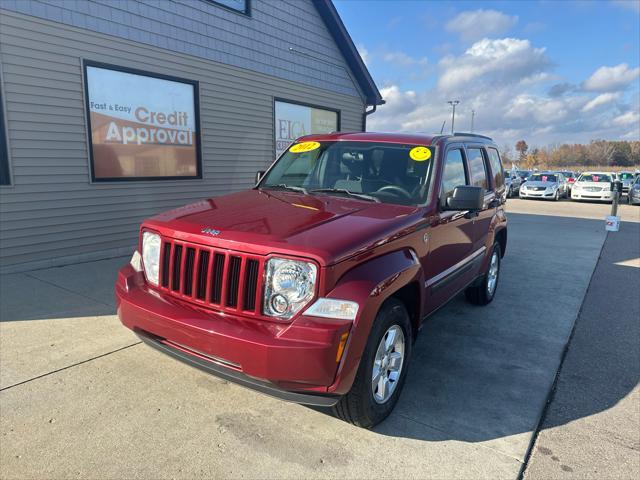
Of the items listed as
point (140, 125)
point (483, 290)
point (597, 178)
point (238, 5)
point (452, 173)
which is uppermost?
point (238, 5)

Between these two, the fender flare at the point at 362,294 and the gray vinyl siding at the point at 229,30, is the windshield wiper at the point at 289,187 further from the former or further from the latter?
the gray vinyl siding at the point at 229,30

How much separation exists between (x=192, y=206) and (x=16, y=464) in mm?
1936

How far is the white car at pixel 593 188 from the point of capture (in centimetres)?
2238

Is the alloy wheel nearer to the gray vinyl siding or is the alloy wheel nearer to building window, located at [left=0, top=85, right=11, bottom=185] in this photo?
building window, located at [left=0, top=85, right=11, bottom=185]

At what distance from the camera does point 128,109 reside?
24.2ft

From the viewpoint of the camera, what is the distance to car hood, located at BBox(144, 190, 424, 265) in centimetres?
259

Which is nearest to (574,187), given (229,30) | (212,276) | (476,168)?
(229,30)

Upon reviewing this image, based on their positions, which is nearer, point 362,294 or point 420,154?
point 362,294

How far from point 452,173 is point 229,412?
268 centimetres

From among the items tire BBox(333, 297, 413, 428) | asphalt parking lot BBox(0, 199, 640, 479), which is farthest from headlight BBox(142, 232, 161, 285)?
tire BBox(333, 297, 413, 428)

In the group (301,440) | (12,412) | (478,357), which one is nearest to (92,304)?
(12,412)

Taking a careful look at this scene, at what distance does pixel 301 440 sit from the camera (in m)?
2.79

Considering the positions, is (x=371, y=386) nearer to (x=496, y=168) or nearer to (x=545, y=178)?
(x=496, y=168)

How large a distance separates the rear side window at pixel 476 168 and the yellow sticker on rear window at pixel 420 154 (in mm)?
869
